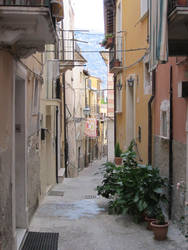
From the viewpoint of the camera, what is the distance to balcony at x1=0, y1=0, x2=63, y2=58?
4117mm

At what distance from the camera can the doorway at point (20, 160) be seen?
22.1 feet

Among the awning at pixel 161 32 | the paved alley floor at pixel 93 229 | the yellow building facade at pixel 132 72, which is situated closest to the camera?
the awning at pixel 161 32

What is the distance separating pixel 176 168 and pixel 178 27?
2.85 m

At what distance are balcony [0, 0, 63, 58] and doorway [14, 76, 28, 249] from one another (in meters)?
1.51

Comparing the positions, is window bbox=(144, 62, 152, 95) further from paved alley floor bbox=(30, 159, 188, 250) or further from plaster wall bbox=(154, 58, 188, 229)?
paved alley floor bbox=(30, 159, 188, 250)

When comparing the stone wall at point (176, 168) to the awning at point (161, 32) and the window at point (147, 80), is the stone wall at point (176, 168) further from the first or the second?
the awning at point (161, 32)

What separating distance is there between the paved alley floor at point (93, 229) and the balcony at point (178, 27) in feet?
10.2

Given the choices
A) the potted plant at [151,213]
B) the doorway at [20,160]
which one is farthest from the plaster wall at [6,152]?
the potted plant at [151,213]

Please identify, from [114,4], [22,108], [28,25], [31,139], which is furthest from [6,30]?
[114,4]

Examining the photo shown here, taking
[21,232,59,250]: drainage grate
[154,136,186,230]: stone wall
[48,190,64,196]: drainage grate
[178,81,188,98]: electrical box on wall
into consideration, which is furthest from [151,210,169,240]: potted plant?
[48,190,64,196]: drainage grate

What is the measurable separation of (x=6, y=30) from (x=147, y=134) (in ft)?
21.2

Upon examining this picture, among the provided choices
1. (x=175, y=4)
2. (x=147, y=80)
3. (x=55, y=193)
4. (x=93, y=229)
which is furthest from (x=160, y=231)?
(x=55, y=193)

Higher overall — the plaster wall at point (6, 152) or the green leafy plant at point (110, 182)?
the plaster wall at point (6, 152)

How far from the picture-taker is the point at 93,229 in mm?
7352
